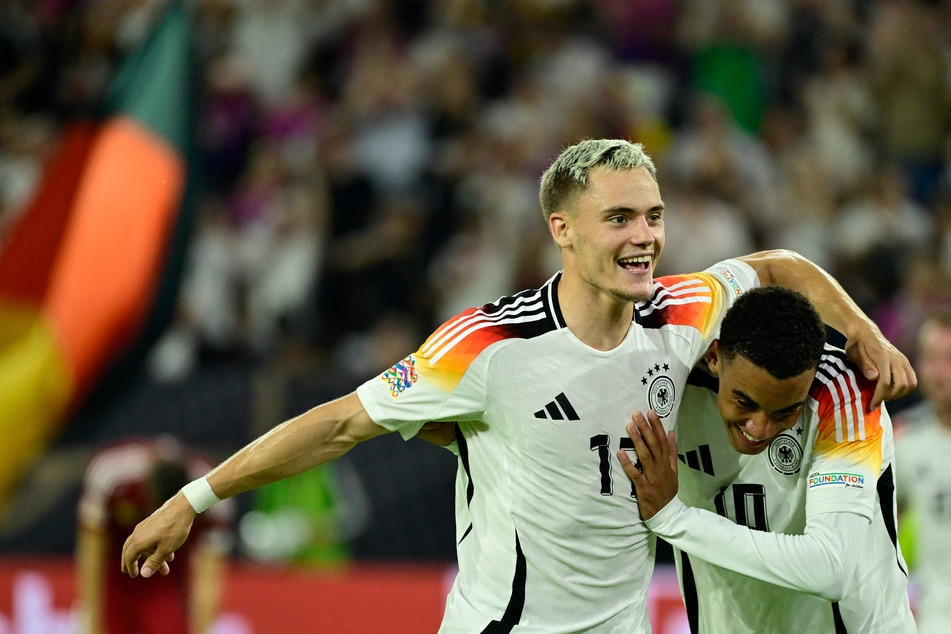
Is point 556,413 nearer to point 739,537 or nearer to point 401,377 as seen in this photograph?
point 401,377

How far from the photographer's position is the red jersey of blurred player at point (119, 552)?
7.07 metres

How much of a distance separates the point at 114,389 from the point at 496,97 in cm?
428

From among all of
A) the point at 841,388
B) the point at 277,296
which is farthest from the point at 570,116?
the point at 841,388

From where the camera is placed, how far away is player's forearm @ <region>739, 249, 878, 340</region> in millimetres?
4125

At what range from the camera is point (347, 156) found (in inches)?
409

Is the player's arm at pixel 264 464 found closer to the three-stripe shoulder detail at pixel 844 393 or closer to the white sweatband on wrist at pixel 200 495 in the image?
the white sweatband on wrist at pixel 200 495

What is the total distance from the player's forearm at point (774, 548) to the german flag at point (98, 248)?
202 inches

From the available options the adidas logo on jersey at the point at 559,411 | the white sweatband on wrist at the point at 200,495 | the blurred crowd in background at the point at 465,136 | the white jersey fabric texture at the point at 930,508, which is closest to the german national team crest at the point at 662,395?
the adidas logo on jersey at the point at 559,411

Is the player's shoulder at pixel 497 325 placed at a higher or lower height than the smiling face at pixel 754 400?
higher

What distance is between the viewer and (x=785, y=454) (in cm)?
413

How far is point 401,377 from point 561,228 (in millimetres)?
669

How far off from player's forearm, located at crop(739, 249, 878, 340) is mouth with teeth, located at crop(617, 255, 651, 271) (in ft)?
2.19

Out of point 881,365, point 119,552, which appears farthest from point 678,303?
point 119,552

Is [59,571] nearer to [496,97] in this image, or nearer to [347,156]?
[347,156]
